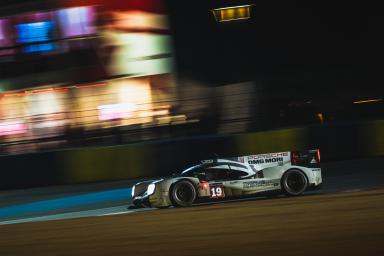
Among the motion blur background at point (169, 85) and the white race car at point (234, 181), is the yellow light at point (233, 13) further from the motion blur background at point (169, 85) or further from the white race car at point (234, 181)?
the white race car at point (234, 181)

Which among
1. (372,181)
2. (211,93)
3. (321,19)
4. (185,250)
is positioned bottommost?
(372,181)

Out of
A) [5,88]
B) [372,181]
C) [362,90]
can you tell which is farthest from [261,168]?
[5,88]

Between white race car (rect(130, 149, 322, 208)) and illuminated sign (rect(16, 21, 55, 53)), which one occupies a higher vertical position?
illuminated sign (rect(16, 21, 55, 53))

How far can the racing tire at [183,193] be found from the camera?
1177cm

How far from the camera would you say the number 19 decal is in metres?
11.8

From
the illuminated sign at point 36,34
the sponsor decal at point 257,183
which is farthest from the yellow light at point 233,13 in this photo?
the sponsor decal at point 257,183

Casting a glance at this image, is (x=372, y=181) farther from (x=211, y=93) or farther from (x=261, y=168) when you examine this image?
(x=211, y=93)

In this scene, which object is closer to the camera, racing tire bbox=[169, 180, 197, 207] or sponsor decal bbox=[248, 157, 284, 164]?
racing tire bbox=[169, 180, 197, 207]

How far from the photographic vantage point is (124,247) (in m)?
6.00

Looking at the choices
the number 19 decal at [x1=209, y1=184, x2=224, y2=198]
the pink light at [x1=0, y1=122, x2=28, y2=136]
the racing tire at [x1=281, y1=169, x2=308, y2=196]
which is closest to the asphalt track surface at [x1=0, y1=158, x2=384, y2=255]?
the racing tire at [x1=281, y1=169, x2=308, y2=196]

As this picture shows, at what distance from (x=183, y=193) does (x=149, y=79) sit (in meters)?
8.54

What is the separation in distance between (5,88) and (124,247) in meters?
15.4

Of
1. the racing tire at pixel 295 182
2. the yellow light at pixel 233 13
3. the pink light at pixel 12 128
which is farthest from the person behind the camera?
the pink light at pixel 12 128

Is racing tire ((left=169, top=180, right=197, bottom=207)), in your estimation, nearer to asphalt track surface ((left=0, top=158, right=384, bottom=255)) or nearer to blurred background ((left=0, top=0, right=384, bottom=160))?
asphalt track surface ((left=0, top=158, right=384, bottom=255))
